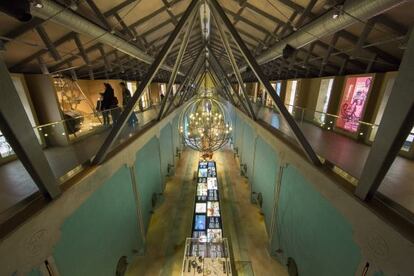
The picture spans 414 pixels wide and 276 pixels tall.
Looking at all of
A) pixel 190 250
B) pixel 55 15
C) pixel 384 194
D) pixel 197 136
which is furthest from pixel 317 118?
pixel 55 15

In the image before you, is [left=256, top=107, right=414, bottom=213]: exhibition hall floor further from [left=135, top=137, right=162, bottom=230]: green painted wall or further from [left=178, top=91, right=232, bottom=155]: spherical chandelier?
[left=135, top=137, right=162, bottom=230]: green painted wall

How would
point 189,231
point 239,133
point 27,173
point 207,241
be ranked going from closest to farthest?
point 27,173 → point 207,241 → point 189,231 → point 239,133

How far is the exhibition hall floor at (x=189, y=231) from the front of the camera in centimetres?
699

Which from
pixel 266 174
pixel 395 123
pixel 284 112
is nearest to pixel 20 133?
pixel 395 123

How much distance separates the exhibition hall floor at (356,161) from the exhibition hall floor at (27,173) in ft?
20.0

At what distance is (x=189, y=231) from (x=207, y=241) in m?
1.85

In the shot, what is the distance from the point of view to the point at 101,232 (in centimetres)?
510

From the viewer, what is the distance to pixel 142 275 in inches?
262

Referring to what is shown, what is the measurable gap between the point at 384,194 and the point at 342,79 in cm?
711

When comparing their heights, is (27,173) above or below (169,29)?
below

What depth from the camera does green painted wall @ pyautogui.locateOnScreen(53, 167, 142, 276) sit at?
154 inches

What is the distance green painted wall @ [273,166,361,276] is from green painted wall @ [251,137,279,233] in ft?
3.38

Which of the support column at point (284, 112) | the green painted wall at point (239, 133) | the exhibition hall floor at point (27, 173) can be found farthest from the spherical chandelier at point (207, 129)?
the green painted wall at point (239, 133)

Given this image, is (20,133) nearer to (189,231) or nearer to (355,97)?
(189,231)
